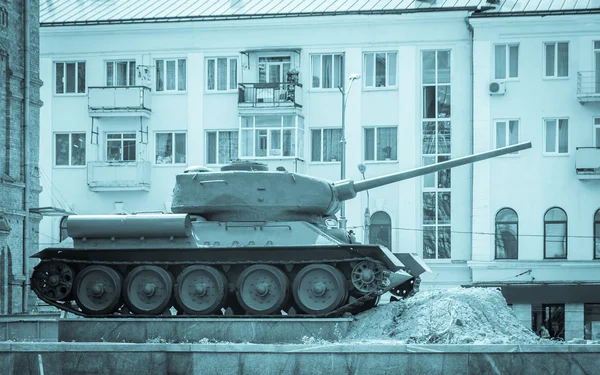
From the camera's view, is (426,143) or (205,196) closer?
(205,196)

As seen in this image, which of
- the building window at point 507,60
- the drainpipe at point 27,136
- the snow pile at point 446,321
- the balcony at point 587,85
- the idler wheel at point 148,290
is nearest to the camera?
the snow pile at point 446,321

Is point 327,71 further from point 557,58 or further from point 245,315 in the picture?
point 245,315

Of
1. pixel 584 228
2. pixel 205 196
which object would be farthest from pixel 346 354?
pixel 584 228

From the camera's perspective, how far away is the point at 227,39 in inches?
2315

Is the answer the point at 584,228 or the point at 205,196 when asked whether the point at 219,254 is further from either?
the point at 584,228

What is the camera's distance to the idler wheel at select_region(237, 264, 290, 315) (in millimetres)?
26859

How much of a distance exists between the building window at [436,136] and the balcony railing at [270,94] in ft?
18.9

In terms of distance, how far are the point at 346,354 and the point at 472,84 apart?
36514 millimetres

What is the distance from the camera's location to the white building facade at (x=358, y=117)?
55.5 m

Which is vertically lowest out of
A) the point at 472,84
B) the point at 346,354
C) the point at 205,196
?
the point at 346,354

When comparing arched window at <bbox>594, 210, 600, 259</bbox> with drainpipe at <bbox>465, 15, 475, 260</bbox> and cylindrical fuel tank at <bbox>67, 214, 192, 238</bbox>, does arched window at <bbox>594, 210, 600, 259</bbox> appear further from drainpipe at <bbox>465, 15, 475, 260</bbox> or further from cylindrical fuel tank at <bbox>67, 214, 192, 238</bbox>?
cylindrical fuel tank at <bbox>67, 214, 192, 238</bbox>

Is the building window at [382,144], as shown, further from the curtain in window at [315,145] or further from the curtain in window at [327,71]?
the curtain in window at [327,71]

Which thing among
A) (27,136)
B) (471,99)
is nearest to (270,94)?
(471,99)

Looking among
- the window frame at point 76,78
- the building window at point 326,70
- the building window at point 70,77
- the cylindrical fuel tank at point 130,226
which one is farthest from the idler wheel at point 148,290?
the building window at point 70,77
